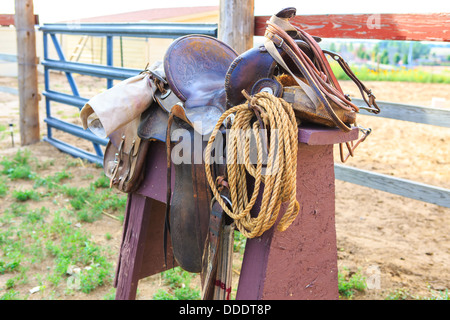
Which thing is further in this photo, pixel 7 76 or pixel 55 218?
pixel 7 76

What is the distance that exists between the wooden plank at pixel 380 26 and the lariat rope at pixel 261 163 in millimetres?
1360

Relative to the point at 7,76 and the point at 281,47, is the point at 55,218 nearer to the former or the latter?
the point at 281,47

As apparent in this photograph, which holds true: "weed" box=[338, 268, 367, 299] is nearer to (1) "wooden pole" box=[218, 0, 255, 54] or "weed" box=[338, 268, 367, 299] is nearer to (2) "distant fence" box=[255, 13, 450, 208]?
(2) "distant fence" box=[255, 13, 450, 208]

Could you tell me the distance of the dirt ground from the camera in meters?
2.43

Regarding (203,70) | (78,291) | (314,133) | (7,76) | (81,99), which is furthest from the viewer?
(7,76)

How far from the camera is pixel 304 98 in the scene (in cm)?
118

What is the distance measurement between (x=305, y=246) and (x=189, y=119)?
0.57 meters

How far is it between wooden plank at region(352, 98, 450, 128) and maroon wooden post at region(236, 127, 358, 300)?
1217 millimetres

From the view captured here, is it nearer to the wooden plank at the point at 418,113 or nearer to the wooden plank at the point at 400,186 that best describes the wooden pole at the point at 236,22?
the wooden plank at the point at 418,113

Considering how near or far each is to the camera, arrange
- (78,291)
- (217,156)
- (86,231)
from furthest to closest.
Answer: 1. (86,231)
2. (78,291)
3. (217,156)

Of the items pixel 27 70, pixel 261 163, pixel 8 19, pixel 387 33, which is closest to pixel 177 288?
→ pixel 261 163

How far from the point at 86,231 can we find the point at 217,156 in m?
2.03

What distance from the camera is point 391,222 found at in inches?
131

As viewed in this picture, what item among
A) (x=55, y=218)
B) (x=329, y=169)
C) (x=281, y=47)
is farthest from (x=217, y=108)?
(x=55, y=218)
